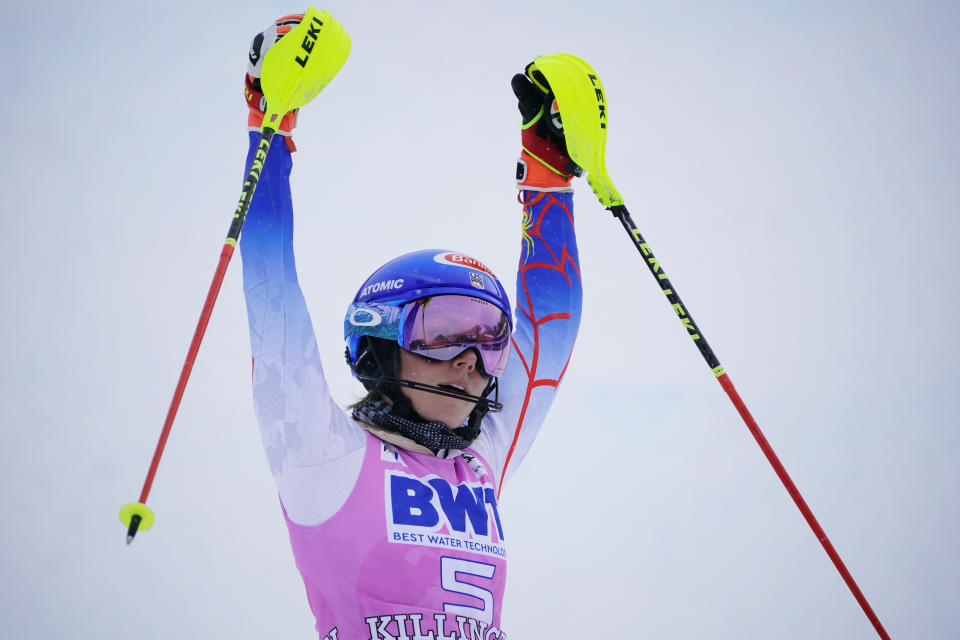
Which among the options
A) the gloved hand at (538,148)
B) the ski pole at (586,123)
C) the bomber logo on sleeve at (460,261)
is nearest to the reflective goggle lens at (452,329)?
the bomber logo on sleeve at (460,261)

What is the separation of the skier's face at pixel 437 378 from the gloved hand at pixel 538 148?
3.46ft

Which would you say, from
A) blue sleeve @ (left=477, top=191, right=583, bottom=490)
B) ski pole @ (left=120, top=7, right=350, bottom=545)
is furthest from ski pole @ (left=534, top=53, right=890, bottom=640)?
ski pole @ (left=120, top=7, right=350, bottom=545)

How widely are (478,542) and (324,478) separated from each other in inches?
19.1

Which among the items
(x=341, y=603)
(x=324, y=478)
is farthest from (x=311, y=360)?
(x=341, y=603)

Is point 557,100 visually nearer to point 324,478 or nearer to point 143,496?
point 324,478

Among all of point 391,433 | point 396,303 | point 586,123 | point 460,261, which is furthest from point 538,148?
point 391,433

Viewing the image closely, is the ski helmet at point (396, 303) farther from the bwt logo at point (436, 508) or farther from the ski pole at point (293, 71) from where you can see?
the ski pole at point (293, 71)

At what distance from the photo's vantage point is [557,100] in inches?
112

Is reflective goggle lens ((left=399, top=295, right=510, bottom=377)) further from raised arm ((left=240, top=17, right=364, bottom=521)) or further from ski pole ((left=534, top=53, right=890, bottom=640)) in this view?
ski pole ((left=534, top=53, right=890, bottom=640))

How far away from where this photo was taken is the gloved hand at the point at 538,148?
3.04m

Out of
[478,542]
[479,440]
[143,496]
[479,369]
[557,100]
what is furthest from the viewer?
[557,100]

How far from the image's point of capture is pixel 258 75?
2.16 m

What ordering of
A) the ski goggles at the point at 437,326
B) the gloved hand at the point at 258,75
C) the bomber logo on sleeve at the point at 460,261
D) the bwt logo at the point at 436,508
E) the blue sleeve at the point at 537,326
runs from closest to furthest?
the bwt logo at the point at 436,508 → the gloved hand at the point at 258,75 → the ski goggles at the point at 437,326 → the bomber logo on sleeve at the point at 460,261 → the blue sleeve at the point at 537,326

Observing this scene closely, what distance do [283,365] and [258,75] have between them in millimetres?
864
